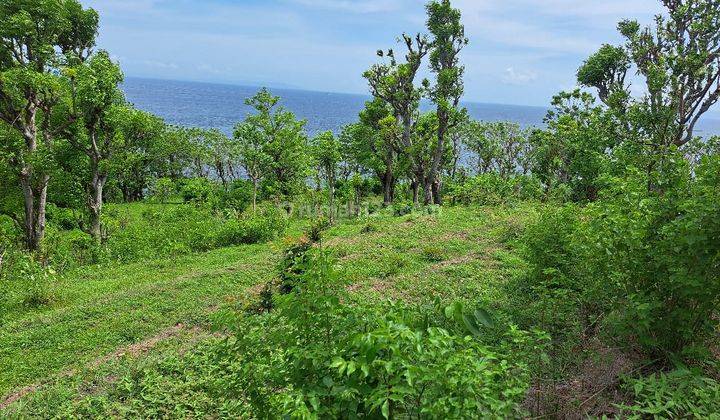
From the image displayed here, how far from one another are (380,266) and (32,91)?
49.2 feet

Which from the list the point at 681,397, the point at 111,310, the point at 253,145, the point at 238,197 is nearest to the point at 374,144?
the point at 253,145

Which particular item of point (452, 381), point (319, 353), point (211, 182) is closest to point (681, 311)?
point (452, 381)

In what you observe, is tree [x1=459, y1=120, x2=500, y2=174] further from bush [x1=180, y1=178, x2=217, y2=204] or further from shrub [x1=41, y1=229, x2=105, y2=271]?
shrub [x1=41, y1=229, x2=105, y2=271]

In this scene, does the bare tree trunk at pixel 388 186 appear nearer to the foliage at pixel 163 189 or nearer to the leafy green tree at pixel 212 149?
the leafy green tree at pixel 212 149

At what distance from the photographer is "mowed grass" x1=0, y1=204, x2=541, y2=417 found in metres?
8.13

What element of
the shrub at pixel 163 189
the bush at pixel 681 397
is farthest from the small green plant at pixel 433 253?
the shrub at pixel 163 189

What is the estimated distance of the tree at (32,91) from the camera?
1694 centimetres

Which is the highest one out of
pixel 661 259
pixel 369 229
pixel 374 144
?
pixel 374 144

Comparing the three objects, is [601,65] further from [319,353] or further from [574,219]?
[319,353]

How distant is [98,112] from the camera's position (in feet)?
62.9

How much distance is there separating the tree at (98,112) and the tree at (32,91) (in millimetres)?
664

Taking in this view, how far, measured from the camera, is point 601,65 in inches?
885

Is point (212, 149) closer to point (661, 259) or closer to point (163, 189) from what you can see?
point (163, 189)

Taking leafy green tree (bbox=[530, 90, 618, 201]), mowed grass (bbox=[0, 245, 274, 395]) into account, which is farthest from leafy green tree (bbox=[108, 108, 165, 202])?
leafy green tree (bbox=[530, 90, 618, 201])
